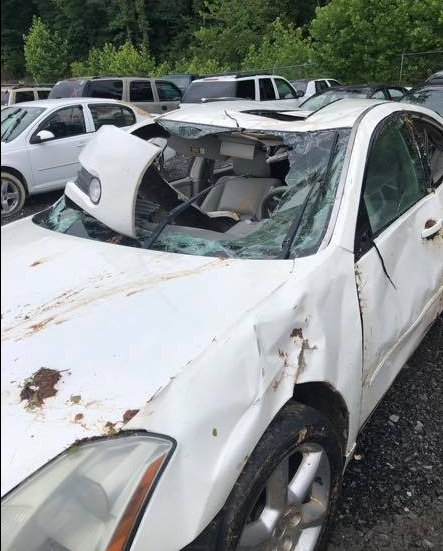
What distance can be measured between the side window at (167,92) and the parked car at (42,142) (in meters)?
4.65

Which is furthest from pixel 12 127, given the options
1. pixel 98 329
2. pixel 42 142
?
pixel 98 329

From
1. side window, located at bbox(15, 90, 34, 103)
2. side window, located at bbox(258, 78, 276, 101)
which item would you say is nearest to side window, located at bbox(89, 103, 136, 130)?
side window, located at bbox(258, 78, 276, 101)

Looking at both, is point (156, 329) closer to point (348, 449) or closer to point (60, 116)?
point (348, 449)

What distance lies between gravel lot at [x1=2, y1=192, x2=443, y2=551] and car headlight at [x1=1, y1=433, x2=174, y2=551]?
1101mm

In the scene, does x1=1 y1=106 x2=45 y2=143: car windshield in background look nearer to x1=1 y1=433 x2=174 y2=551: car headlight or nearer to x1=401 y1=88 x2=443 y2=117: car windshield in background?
x1=401 y1=88 x2=443 y2=117: car windshield in background

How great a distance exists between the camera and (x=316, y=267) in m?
1.79

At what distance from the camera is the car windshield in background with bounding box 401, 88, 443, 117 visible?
6.98 meters

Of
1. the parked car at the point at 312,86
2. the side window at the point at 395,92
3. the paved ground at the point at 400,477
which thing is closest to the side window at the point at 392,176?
the paved ground at the point at 400,477

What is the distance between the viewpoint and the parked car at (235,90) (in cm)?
1097

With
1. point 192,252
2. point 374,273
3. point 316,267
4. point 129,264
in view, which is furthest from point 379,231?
point 129,264

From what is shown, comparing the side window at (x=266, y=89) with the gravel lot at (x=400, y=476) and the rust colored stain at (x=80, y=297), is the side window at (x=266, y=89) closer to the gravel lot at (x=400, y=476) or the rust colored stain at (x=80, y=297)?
the gravel lot at (x=400, y=476)

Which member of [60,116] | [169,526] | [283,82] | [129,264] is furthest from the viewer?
[283,82]

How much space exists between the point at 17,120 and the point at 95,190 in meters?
6.29

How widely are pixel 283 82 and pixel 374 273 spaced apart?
39.4ft
